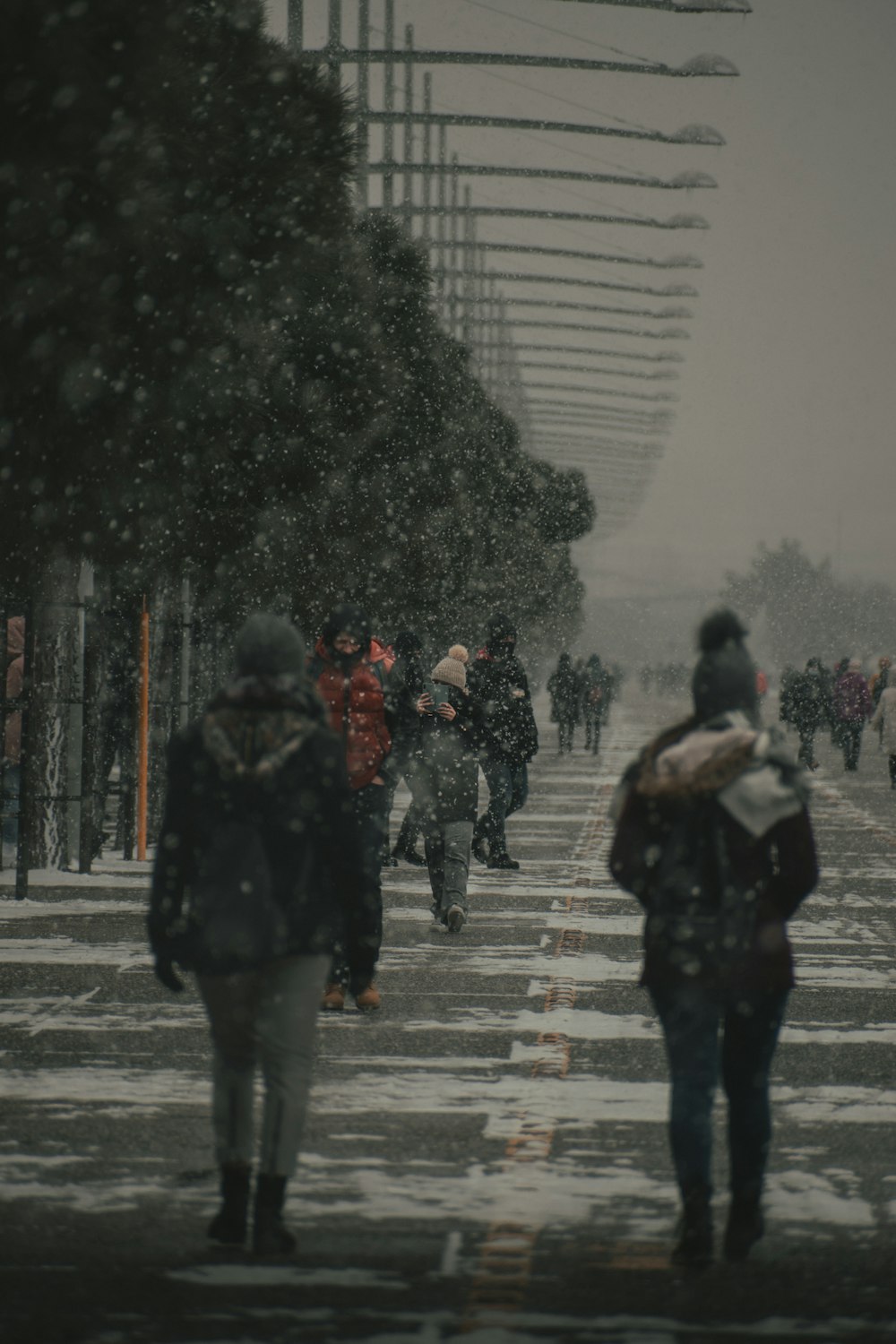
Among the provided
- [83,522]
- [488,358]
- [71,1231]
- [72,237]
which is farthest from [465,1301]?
[488,358]

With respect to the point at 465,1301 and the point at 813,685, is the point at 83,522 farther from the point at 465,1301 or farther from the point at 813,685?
the point at 813,685

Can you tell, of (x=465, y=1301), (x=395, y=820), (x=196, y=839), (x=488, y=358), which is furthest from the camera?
(x=488, y=358)

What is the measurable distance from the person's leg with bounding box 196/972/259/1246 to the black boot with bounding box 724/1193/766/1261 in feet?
4.06

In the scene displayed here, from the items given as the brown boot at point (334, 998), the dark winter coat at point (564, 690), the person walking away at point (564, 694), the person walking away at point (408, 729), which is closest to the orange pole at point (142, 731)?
the person walking away at point (408, 729)

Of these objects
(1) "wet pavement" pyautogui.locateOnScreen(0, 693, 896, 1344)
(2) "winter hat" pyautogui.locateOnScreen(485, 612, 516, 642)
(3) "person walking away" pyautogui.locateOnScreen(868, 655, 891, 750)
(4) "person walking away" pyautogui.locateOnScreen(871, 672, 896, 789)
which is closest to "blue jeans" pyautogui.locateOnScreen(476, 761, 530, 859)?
(2) "winter hat" pyautogui.locateOnScreen(485, 612, 516, 642)

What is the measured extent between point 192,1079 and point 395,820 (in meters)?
13.9

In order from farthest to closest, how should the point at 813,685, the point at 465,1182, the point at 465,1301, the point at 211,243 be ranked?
1. the point at 813,685
2. the point at 211,243
3. the point at 465,1182
4. the point at 465,1301

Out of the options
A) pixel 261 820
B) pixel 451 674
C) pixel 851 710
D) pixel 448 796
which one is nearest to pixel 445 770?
pixel 448 796

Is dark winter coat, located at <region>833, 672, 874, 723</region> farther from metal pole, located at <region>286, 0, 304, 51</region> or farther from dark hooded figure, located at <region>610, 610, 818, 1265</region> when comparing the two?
dark hooded figure, located at <region>610, 610, 818, 1265</region>

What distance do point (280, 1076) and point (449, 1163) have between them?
1.39 meters

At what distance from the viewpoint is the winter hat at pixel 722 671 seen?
5969 mm

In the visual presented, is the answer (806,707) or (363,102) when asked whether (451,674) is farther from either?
(806,707)

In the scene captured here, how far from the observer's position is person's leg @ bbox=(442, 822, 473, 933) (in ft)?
43.0

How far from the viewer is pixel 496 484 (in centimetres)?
3856
